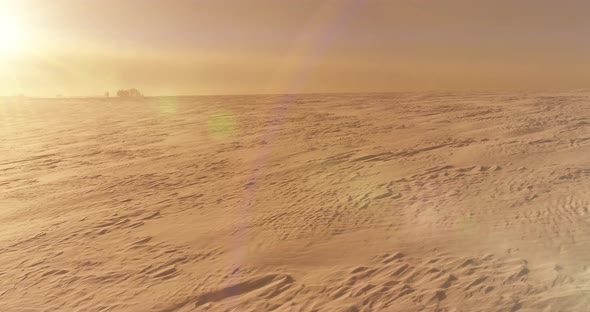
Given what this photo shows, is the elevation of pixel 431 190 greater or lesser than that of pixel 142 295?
greater

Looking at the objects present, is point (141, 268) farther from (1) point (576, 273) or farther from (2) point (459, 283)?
(1) point (576, 273)

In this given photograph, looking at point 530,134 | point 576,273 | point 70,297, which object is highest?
point 530,134

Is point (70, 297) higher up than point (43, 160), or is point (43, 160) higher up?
point (43, 160)

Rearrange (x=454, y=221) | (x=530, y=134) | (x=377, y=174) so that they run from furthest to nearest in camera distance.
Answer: (x=530, y=134) → (x=377, y=174) → (x=454, y=221)

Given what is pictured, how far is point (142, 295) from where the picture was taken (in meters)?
5.25

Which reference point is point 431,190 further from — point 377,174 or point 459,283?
point 459,283

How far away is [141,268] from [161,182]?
3807 millimetres

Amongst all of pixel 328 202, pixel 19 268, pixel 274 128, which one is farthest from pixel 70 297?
pixel 274 128

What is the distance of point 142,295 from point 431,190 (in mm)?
4408

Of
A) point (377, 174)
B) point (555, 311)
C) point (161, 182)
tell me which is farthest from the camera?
point (161, 182)

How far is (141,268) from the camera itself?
5.84 meters

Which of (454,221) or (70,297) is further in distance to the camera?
(454,221)

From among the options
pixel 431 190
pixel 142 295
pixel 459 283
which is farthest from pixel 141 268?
pixel 431 190

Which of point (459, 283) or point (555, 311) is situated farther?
point (459, 283)
